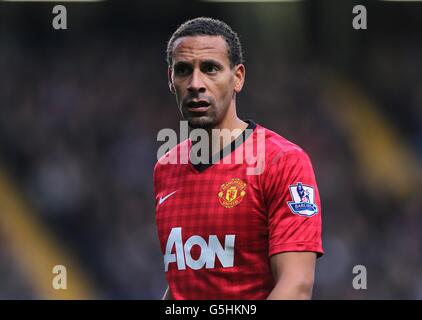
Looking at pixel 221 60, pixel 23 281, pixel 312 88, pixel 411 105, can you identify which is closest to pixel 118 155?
pixel 23 281

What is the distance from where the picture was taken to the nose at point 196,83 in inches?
162

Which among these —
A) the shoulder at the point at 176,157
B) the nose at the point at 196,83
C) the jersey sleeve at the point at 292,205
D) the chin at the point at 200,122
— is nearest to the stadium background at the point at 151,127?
the shoulder at the point at 176,157

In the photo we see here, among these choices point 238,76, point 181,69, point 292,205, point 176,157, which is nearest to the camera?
point 292,205

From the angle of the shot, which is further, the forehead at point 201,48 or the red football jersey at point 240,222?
the forehead at point 201,48

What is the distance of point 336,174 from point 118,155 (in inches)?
102

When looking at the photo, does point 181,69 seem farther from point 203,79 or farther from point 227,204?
point 227,204

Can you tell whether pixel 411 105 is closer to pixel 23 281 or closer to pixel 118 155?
pixel 118 155

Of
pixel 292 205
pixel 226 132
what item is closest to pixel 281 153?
pixel 292 205

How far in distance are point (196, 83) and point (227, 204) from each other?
0.61 meters

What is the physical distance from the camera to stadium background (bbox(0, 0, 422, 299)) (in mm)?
9555

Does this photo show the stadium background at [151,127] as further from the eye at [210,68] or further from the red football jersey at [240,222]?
the eye at [210,68]

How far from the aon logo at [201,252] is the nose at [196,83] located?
68 cm

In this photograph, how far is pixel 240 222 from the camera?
395 centimetres

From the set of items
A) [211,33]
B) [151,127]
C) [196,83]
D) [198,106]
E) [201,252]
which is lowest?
[201,252]
